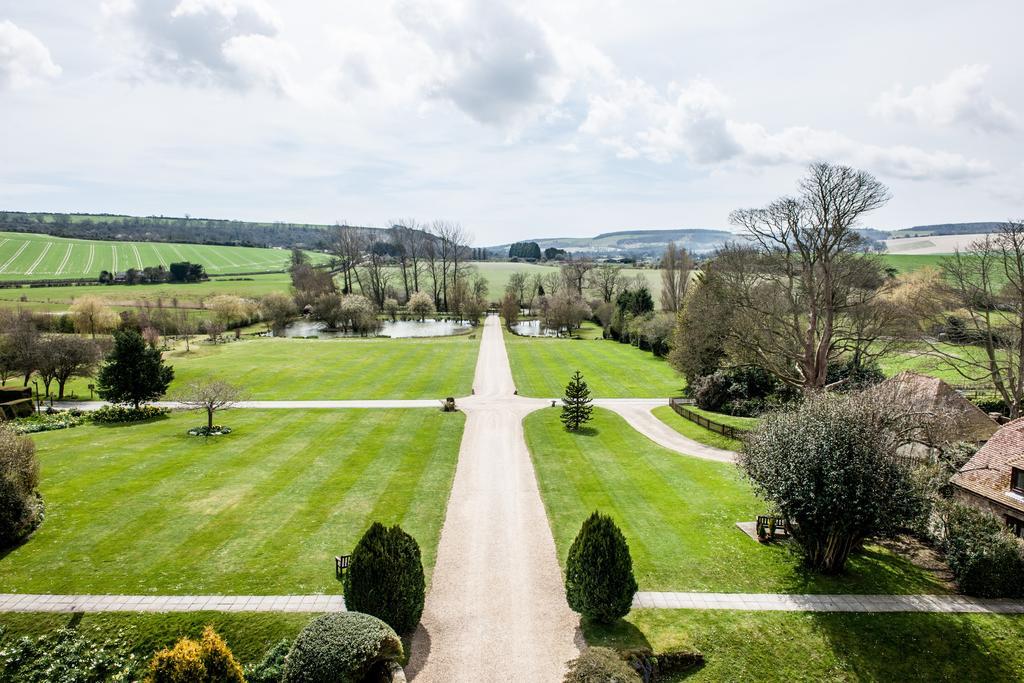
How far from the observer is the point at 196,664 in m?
10.4

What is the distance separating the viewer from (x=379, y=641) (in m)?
11.1

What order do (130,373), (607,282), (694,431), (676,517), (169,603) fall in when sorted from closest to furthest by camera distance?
(169,603)
(676,517)
(694,431)
(130,373)
(607,282)

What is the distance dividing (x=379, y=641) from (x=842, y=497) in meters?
12.2

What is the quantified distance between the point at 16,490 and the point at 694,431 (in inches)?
1228

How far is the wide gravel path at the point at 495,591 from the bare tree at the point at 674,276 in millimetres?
48987

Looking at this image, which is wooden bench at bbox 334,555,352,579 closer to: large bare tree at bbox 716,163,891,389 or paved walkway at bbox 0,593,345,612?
paved walkway at bbox 0,593,345,612

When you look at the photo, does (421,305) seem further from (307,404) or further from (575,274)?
(307,404)

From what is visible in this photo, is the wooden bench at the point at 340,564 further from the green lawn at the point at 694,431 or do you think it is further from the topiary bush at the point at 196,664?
the green lawn at the point at 694,431

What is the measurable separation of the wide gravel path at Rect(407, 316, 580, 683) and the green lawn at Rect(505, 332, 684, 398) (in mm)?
17956

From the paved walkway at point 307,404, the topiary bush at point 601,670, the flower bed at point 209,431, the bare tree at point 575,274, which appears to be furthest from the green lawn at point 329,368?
the bare tree at point 575,274

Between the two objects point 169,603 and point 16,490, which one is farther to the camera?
point 16,490

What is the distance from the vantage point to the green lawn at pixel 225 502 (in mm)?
15711

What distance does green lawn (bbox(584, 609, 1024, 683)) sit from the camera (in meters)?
12.1

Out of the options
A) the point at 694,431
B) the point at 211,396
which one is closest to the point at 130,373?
the point at 211,396
